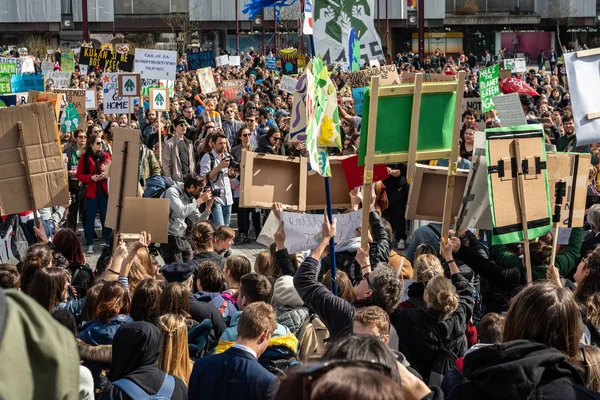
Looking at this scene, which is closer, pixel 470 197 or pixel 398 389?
pixel 398 389

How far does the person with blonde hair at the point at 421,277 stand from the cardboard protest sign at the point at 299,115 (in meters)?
1.07

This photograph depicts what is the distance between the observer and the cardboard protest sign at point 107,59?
1994 cm

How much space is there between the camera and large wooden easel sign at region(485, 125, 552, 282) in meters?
5.52

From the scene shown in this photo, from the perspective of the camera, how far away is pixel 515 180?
18.2 ft

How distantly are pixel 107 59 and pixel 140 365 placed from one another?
17.5m

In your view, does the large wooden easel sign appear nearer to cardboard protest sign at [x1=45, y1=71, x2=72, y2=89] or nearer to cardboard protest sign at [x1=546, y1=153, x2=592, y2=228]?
cardboard protest sign at [x1=546, y1=153, x2=592, y2=228]

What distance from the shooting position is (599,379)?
11.2ft

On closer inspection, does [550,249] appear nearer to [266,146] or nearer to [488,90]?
[266,146]

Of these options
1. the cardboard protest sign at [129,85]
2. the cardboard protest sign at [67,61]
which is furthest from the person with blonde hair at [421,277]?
the cardboard protest sign at [67,61]

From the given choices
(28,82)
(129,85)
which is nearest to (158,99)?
(129,85)

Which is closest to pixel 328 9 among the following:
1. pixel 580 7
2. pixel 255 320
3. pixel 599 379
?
pixel 255 320

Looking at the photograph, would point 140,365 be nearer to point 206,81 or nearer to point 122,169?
point 122,169

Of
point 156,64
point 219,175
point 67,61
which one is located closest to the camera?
point 219,175

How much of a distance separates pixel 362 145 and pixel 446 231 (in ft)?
2.58
